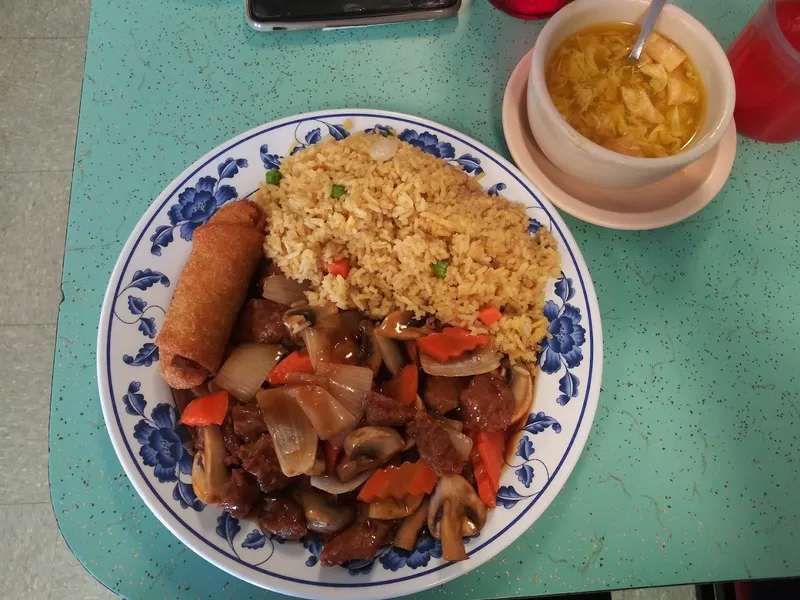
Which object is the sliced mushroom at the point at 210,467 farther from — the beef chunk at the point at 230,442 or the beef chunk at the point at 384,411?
the beef chunk at the point at 384,411

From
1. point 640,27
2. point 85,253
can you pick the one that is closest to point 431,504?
point 85,253

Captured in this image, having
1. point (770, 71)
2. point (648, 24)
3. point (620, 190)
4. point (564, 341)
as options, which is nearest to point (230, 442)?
point (564, 341)

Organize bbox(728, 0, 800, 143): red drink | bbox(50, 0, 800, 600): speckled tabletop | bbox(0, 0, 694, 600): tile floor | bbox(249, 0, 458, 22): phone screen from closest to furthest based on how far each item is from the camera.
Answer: bbox(50, 0, 800, 600): speckled tabletop → bbox(728, 0, 800, 143): red drink → bbox(249, 0, 458, 22): phone screen → bbox(0, 0, 694, 600): tile floor

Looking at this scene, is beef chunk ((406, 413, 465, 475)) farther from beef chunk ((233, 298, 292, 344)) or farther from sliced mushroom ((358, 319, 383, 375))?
beef chunk ((233, 298, 292, 344))

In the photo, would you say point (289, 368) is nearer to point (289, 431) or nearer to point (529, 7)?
point (289, 431)

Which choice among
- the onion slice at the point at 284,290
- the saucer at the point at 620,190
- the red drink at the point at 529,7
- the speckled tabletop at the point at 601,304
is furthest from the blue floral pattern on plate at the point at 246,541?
the red drink at the point at 529,7

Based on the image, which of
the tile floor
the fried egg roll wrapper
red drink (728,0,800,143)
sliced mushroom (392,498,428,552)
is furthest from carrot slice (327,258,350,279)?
the tile floor
